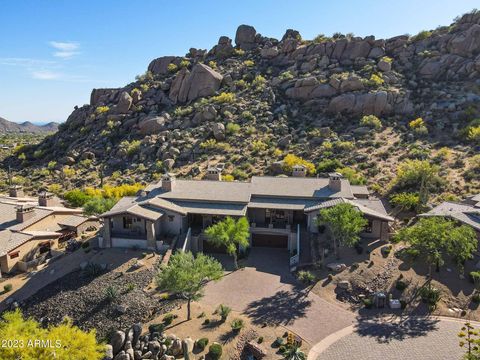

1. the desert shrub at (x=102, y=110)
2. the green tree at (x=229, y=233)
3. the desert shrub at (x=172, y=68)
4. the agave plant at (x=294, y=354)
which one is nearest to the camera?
the agave plant at (x=294, y=354)

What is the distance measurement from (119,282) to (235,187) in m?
18.5

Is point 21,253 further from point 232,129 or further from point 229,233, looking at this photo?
point 232,129

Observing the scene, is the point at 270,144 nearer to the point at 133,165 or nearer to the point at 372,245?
the point at 133,165

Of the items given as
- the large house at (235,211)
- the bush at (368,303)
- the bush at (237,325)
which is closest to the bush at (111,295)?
the large house at (235,211)

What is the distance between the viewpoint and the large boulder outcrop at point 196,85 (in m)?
91.4

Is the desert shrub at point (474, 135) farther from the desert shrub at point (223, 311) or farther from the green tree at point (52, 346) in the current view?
the green tree at point (52, 346)

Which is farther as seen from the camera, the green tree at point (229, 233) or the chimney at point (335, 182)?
the chimney at point (335, 182)

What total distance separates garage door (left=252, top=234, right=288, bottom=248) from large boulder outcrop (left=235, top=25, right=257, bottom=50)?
8254cm

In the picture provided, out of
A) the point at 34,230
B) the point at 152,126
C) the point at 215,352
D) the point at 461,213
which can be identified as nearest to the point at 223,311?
the point at 215,352

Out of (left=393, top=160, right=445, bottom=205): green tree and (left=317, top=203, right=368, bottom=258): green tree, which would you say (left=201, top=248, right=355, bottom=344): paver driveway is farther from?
(left=393, top=160, right=445, bottom=205): green tree

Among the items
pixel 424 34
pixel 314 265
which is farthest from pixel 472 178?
pixel 424 34

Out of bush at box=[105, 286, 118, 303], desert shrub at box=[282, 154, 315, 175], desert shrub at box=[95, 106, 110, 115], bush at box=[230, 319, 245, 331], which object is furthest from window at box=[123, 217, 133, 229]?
desert shrub at box=[95, 106, 110, 115]

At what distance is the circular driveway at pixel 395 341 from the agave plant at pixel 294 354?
2.76 ft

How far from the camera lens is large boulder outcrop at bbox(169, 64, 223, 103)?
300 feet
